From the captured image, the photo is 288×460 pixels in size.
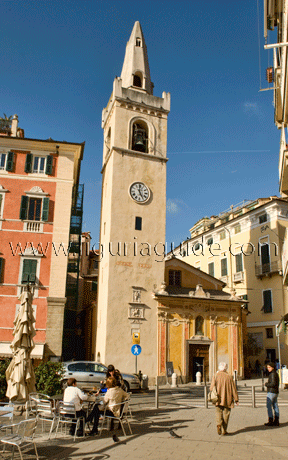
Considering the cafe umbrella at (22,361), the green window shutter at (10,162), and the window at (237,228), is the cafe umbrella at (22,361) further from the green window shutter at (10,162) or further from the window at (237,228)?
the window at (237,228)

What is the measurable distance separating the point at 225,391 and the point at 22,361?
6.15 metres

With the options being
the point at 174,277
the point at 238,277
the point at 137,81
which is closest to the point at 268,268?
the point at 238,277

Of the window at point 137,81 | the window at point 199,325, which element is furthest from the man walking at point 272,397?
the window at point 137,81

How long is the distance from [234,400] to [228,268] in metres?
31.8

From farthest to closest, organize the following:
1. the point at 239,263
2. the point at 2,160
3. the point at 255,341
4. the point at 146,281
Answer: the point at 239,263, the point at 255,341, the point at 146,281, the point at 2,160

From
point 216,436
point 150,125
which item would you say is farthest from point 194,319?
point 216,436

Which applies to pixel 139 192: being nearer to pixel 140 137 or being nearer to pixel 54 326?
pixel 140 137

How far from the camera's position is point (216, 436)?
9.03 metres

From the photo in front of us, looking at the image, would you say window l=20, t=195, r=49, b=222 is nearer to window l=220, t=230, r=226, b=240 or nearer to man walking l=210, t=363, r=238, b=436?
man walking l=210, t=363, r=238, b=436

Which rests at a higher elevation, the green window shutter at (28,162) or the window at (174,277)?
the green window shutter at (28,162)

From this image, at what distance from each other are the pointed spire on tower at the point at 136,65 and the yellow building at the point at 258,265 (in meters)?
13.7

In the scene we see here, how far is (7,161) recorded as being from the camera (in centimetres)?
2498

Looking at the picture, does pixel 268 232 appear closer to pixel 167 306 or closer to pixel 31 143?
pixel 167 306

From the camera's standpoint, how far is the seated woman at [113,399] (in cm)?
920
